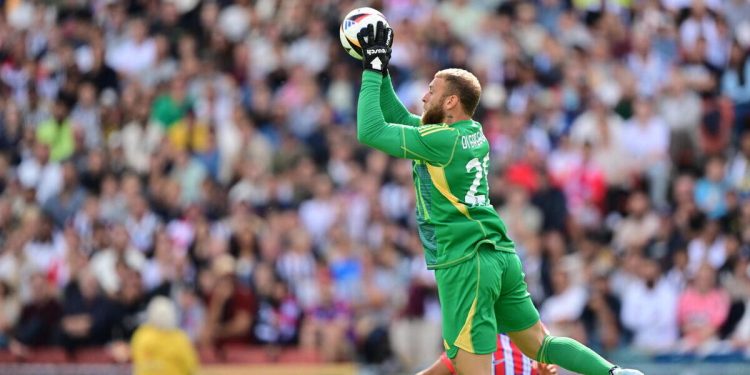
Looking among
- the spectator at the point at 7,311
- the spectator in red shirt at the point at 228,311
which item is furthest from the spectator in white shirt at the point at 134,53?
the spectator in red shirt at the point at 228,311

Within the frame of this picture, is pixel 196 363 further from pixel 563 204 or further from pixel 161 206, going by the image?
pixel 563 204

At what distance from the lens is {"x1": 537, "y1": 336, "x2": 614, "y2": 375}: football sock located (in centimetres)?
969

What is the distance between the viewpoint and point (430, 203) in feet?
31.6

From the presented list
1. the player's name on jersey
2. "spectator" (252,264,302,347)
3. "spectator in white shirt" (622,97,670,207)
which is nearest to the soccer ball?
the player's name on jersey

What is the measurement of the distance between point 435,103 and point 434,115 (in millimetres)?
87

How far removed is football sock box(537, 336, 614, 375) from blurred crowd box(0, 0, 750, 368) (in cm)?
601

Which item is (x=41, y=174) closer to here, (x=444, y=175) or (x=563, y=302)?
(x=563, y=302)

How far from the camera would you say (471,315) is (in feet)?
31.0

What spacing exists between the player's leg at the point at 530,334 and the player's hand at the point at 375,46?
5.06 feet

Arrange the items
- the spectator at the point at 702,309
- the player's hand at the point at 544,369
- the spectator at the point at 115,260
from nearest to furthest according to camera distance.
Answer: the player's hand at the point at 544,369, the spectator at the point at 702,309, the spectator at the point at 115,260

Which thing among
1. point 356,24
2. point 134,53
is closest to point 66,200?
point 134,53

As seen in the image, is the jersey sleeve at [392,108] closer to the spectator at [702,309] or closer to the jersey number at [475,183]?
the jersey number at [475,183]

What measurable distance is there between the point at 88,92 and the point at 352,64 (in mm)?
4289

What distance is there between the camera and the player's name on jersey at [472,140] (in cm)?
949
